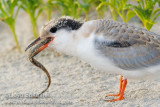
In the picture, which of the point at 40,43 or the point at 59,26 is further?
the point at 40,43

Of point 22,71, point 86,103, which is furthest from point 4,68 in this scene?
point 86,103

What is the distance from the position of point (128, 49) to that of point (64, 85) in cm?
145

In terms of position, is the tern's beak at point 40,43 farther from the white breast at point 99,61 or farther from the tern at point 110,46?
the white breast at point 99,61

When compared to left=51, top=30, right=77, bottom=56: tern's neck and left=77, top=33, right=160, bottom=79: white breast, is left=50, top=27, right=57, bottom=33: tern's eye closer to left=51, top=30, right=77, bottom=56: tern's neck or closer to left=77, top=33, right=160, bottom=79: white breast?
left=51, top=30, right=77, bottom=56: tern's neck

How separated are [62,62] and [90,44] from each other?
2122 millimetres

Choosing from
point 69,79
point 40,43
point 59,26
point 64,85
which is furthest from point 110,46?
point 69,79

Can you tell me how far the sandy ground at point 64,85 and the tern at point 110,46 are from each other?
0.49 meters

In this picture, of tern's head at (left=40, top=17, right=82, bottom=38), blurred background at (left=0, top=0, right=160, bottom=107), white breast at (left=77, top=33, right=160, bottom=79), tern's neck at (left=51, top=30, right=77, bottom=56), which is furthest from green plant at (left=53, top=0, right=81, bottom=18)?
white breast at (left=77, top=33, right=160, bottom=79)

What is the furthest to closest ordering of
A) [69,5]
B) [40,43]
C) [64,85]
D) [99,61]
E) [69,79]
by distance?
[69,5], [69,79], [64,85], [40,43], [99,61]

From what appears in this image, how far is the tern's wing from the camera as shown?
12.6 feet

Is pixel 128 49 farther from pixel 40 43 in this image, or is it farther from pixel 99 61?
pixel 40 43

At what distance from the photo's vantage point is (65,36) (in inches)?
151

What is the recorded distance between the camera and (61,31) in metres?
3.84

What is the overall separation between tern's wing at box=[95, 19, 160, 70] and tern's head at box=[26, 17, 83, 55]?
37cm
